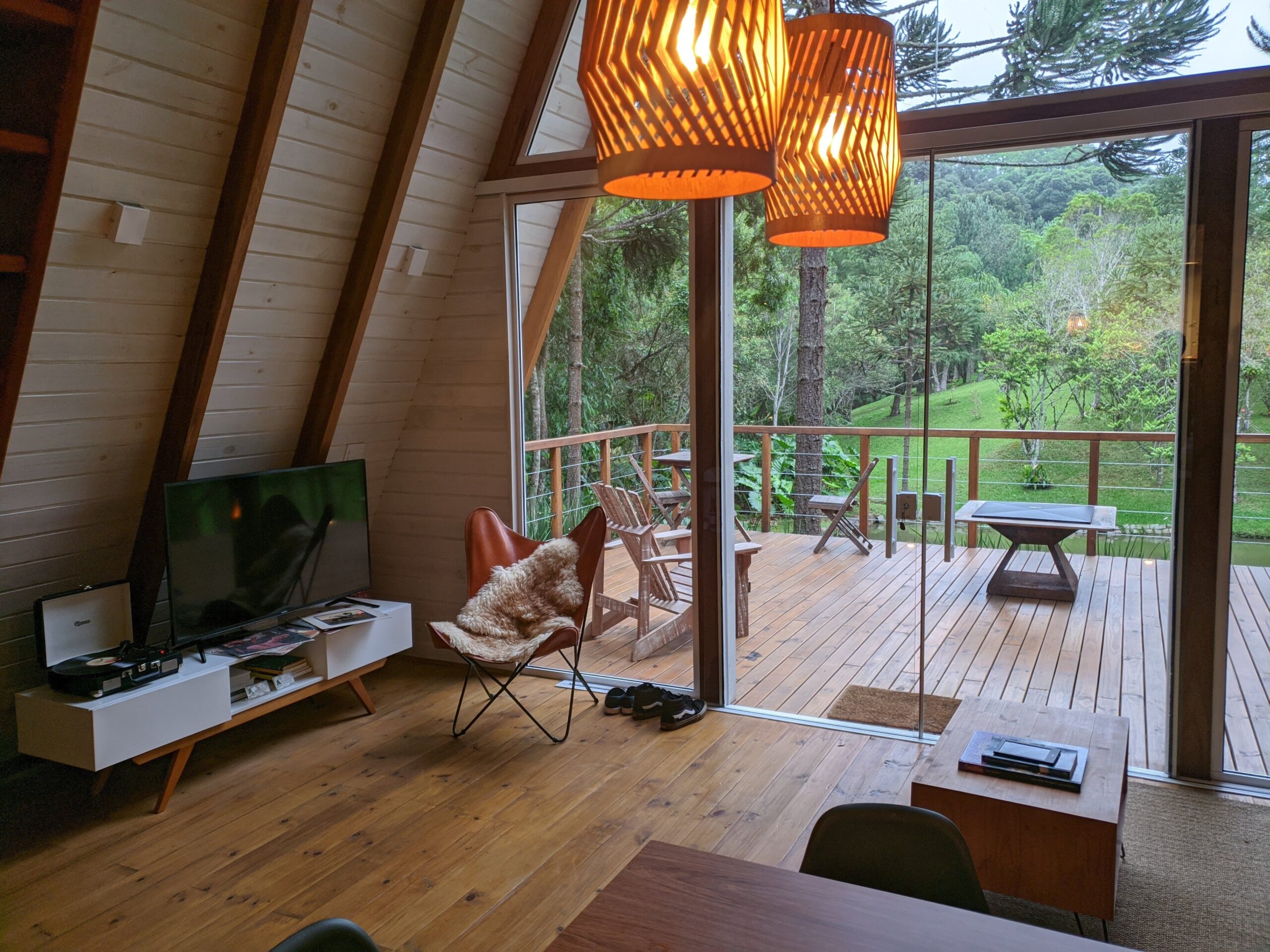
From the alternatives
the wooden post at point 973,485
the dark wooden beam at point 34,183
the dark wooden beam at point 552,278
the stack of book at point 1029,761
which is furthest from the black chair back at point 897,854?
the dark wooden beam at point 552,278

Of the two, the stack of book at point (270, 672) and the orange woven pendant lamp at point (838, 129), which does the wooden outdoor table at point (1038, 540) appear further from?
the stack of book at point (270, 672)

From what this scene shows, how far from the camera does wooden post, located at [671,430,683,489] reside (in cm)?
417

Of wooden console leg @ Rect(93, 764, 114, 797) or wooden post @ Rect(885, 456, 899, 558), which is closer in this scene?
wooden console leg @ Rect(93, 764, 114, 797)

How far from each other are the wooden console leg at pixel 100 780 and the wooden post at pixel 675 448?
246cm

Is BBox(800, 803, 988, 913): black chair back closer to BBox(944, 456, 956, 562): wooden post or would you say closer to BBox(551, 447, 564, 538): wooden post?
BBox(944, 456, 956, 562): wooden post

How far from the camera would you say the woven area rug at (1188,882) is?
2467 mm

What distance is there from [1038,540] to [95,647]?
3.56 metres

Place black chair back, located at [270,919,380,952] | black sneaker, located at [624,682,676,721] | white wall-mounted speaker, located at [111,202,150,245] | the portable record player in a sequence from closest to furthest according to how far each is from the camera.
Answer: black chair back, located at [270,919,380,952] → white wall-mounted speaker, located at [111,202,150,245] → the portable record player → black sneaker, located at [624,682,676,721]

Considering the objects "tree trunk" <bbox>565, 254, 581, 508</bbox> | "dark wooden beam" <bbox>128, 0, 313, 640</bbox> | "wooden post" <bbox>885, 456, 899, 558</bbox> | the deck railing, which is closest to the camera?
"dark wooden beam" <bbox>128, 0, 313, 640</bbox>

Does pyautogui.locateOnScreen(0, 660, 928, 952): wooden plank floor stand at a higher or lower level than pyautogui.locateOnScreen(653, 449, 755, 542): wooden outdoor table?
lower

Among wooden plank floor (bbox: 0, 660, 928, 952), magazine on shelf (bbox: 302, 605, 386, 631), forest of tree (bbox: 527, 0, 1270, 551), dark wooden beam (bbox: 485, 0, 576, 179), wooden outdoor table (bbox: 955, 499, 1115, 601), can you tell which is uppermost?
dark wooden beam (bbox: 485, 0, 576, 179)

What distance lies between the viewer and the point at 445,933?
2.51 metres

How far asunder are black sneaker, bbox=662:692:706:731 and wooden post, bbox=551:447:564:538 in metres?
1.04

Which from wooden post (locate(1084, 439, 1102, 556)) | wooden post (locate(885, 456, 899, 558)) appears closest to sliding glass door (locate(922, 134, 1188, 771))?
wooden post (locate(1084, 439, 1102, 556))
